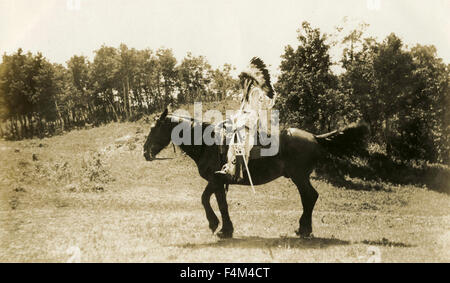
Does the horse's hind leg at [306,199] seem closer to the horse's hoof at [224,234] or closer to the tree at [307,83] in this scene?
the horse's hoof at [224,234]

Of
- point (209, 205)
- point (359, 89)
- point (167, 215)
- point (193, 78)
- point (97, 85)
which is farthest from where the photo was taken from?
point (97, 85)

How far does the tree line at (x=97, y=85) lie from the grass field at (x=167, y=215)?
578cm

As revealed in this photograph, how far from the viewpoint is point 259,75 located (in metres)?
9.35

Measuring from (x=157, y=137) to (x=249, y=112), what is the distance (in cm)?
240

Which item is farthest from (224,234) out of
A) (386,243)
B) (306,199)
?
(386,243)

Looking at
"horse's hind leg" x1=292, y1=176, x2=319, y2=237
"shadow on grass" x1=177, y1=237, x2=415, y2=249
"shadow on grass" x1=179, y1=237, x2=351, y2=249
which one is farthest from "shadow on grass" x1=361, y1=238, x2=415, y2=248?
"horse's hind leg" x1=292, y1=176, x2=319, y2=237

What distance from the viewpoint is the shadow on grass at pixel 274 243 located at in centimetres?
840

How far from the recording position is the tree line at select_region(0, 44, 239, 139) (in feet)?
103

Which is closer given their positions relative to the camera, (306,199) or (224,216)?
(224,216)

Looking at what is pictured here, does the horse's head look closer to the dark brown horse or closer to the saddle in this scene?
the dark brown horse

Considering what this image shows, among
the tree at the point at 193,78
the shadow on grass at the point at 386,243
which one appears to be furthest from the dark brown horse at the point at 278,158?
the tree at the point at 193,78

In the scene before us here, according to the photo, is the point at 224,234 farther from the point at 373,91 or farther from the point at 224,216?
the point at 373,91
